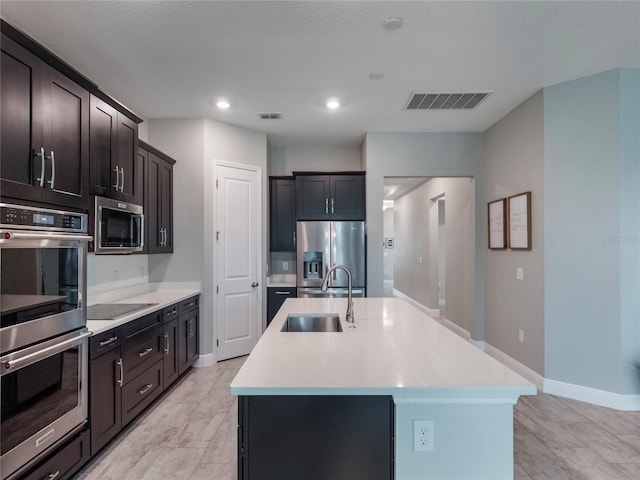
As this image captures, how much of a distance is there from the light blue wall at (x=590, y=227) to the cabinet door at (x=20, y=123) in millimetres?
3853

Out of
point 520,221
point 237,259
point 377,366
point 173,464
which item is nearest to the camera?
point 377,366

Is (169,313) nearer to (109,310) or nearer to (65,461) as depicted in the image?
(109,310)

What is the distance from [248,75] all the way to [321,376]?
8.51 feet

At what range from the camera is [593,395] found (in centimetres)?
279

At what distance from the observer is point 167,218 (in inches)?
142

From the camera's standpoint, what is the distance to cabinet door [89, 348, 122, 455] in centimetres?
197

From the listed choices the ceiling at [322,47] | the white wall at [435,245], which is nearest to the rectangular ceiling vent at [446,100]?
the ceiling at [322,47]

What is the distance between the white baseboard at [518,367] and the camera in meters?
3.07

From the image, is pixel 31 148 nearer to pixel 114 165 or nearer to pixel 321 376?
pixel 114 165

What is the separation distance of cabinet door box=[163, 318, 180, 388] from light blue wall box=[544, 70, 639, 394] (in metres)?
3.52

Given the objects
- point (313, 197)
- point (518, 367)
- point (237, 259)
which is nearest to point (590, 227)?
point (518, 367)

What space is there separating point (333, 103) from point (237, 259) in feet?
6.94

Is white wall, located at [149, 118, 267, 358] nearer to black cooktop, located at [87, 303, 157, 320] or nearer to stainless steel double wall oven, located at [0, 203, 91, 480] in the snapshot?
black cooktop, located at [87, 303, 157, 320]

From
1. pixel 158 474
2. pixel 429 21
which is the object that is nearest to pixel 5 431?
pixel 158 474
